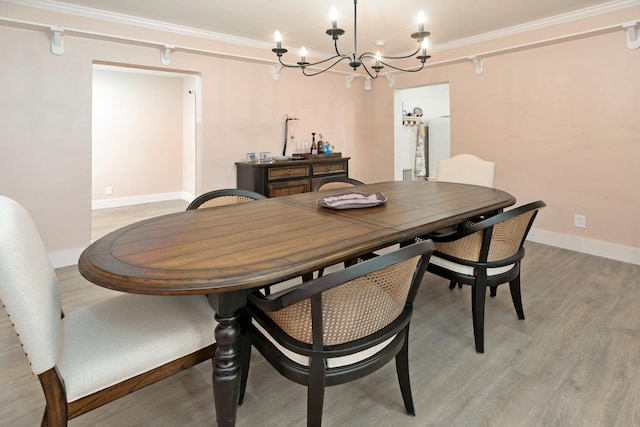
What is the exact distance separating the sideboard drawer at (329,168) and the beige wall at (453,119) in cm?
62

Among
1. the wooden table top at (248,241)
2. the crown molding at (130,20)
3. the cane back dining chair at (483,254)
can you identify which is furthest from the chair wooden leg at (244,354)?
the crown molding at (130,20)

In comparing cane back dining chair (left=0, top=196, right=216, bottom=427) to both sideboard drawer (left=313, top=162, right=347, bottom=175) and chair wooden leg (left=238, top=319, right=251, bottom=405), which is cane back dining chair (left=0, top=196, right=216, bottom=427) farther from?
sideboard drawer (left=313, top=162, right=347, bottom=175)

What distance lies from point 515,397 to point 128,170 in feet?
21.4

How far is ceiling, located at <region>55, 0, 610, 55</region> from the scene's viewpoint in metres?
2.99

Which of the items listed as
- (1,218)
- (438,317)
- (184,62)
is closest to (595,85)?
(438,317)

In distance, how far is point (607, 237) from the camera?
3432 millimetres

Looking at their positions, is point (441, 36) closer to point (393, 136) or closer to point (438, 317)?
point (393, 136)

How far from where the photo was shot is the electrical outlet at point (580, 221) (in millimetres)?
3564

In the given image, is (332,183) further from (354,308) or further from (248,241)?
(354,308)

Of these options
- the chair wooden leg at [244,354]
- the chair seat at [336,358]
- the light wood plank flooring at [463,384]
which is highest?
the chair seat at [336,358]

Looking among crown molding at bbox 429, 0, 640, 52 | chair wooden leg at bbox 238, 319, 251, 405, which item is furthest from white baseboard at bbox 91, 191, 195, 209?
chair wooden leg at bbox 238, 319, 251, 405

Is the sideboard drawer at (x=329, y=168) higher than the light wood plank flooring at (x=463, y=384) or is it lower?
higher

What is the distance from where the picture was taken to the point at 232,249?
127 centimetres

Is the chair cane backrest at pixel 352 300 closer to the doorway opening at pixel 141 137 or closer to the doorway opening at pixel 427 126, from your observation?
the doorway opening at pixel 141 137
